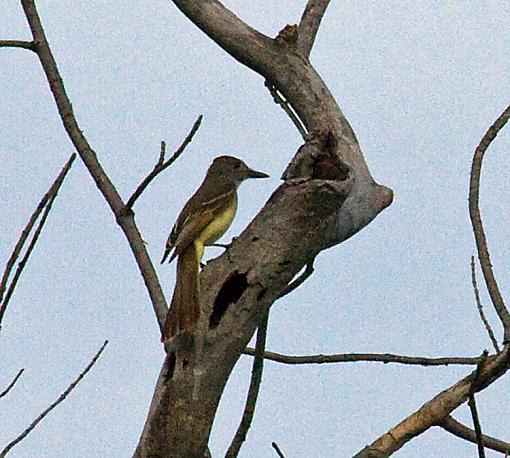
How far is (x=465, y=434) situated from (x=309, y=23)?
2.03 metres

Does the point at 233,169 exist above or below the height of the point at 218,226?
above

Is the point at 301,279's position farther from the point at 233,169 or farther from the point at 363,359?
the point at 233,169

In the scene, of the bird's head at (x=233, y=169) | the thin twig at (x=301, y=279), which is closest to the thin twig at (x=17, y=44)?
the thin twig at (x=301, y=279)

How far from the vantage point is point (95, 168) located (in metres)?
4.16

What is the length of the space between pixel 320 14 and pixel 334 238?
1493 mm

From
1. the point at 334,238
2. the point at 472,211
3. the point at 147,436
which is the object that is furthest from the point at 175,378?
the point at 472,211

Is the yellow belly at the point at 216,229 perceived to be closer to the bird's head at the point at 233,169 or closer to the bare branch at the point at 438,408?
the bird's head at the point at 233,169

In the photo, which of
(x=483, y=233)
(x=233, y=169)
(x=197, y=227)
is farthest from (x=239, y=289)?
(x=233, y=169)

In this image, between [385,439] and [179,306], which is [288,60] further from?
[385,439]

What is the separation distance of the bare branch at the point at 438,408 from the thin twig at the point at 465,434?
0.30 ft

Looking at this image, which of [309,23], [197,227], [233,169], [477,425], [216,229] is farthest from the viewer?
[233,169]

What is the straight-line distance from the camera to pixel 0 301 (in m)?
3.00

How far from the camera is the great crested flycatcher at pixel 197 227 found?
3494 millimetres

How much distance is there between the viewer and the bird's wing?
537 centimetres
